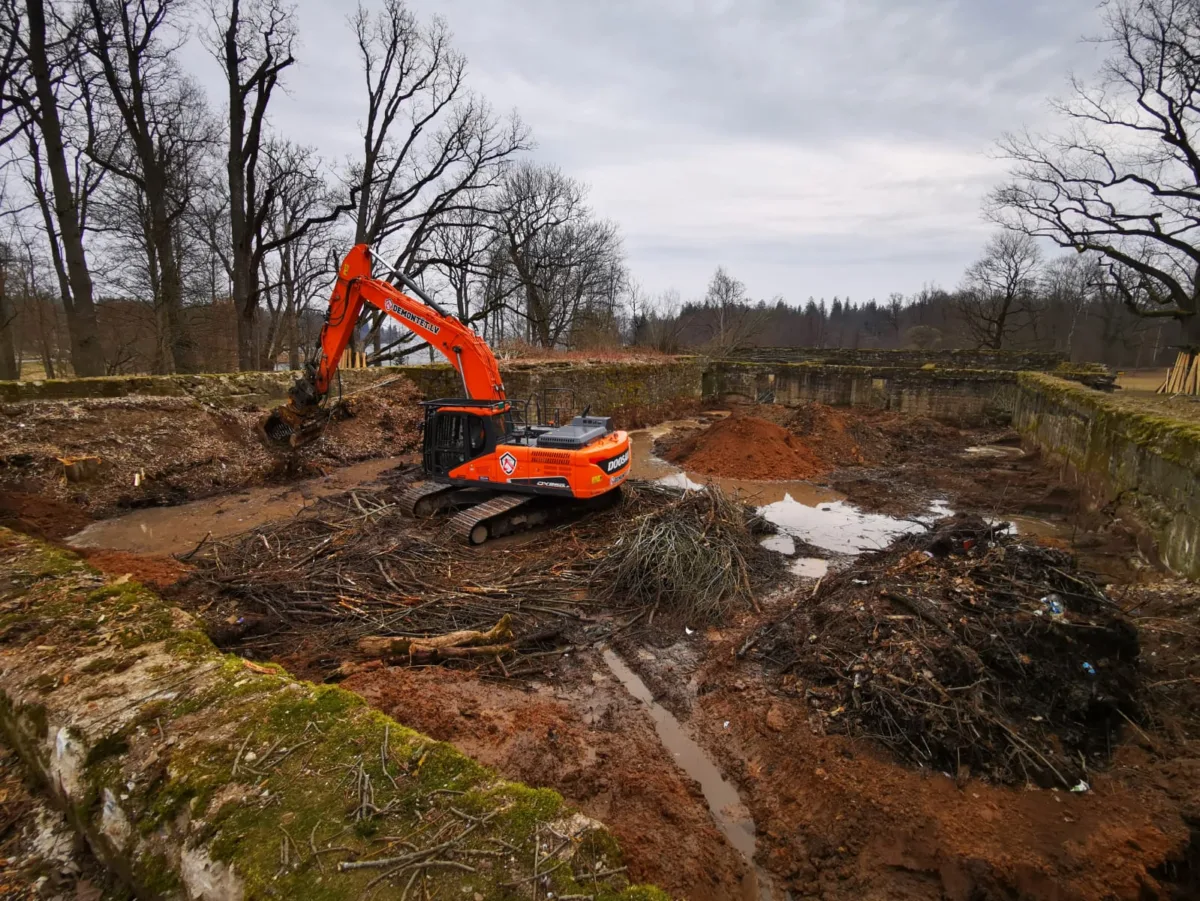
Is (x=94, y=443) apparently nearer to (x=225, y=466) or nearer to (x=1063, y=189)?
(x=225, y=466)

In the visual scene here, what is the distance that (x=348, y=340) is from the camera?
29.9 ft

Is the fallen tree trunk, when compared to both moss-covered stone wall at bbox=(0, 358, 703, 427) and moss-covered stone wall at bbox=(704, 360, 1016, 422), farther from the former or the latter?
moss-covered stone wall at bbox=(704, 360, 1016, 422)

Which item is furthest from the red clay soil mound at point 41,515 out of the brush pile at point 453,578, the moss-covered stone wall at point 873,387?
the moss-covered stone wall at point 873,387

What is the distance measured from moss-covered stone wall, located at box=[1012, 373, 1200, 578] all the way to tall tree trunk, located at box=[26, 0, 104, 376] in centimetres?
1832

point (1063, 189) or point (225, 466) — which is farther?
point (1063, 189)

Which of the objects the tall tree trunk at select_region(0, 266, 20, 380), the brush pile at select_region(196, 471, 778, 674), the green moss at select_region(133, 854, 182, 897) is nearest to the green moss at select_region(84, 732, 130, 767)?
the green moss at select_region(133, 854, 182, 897)

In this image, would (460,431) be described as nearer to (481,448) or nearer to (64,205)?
(481,448)

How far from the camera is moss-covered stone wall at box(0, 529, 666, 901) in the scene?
64.9 inches

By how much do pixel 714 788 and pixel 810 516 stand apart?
620 centimetres

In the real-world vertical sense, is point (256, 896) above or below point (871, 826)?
above

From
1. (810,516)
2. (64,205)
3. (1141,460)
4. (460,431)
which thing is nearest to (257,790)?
(460,431)

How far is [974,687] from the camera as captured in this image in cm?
381

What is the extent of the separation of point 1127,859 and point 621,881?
9.59 ft

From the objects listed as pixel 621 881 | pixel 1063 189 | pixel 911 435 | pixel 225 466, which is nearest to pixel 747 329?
pixel 1063 189
